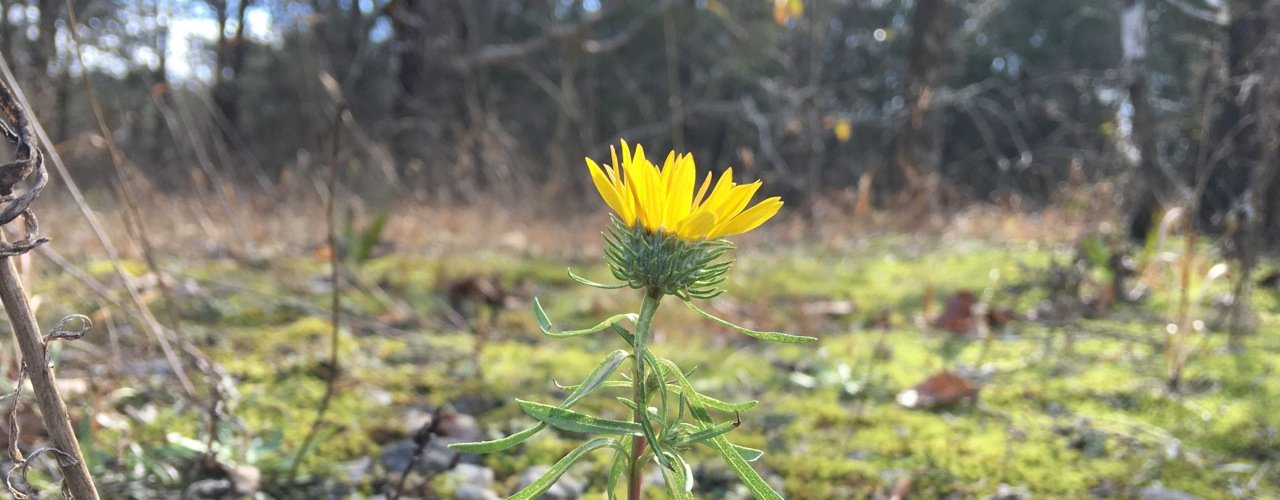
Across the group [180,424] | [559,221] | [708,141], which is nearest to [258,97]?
[708,141]

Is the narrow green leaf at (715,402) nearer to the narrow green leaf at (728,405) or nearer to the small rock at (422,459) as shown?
the narrow green leaf at (728,405)

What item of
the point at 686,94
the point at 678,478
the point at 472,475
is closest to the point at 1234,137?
the point at 472,475

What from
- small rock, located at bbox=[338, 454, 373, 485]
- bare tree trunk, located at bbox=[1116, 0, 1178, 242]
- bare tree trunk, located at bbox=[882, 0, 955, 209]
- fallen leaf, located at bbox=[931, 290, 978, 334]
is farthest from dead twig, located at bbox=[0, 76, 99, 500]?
bare tree trunk, located at bbox=[882, 0, 955, 209]

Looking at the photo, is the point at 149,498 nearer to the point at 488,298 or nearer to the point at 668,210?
the point at 668,210

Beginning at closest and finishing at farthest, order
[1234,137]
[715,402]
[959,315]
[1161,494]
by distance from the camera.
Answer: [715,402]
[1161,494]
[959,315]
[1234,137]

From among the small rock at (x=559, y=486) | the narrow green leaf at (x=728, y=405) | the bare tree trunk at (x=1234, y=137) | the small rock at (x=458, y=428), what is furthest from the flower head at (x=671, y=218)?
the bare tree trunk at (x=1234, y=137)

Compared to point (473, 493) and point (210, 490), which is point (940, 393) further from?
A: point (210, 490)
